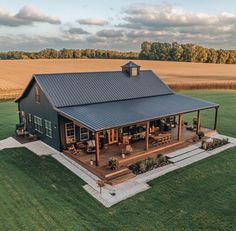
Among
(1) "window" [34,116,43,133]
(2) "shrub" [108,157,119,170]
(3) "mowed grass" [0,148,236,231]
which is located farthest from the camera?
(1) "window" [34,116,43,133]

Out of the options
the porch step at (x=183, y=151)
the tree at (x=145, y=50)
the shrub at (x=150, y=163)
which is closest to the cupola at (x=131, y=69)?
the porch step at (x=183, y=151)

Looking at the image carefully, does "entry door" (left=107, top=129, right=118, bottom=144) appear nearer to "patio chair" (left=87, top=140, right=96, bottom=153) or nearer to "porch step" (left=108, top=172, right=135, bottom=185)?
"patio chair" (left=87, top=140, right=96, bottom=153)

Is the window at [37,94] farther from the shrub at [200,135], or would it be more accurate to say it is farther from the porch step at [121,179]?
the shrub at [200,135]

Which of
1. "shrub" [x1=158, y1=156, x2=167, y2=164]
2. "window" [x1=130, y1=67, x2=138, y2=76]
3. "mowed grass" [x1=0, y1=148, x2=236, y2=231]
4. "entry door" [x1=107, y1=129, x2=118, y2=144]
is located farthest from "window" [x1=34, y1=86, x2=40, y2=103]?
"shrub" [x1=158, y1=156, x2=167, y2=164]

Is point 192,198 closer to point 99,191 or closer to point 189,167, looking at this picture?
point 189,167

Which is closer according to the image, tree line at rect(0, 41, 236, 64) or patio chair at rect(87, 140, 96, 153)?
patio chair at rect(87, 140, 96, 153)

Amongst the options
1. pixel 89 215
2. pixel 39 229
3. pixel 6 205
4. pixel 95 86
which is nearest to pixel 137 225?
pixel 89 215

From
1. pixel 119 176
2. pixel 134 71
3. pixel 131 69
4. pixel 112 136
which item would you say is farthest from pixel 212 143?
pixel 131 69
